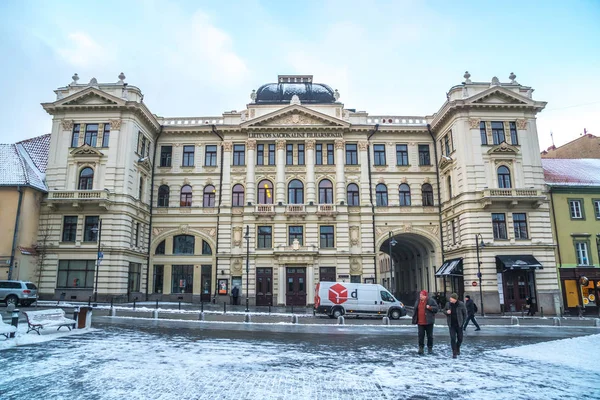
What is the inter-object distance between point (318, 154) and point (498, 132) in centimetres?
1612

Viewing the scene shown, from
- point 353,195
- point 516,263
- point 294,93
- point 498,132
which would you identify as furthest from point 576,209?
point 294,93

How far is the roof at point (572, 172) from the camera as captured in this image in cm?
3775

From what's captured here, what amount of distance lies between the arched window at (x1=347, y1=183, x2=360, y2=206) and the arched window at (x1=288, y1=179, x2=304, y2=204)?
450cm

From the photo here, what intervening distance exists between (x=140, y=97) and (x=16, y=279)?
17860mm

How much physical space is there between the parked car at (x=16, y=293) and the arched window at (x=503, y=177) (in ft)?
122

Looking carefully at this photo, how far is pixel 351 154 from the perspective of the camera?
138ft

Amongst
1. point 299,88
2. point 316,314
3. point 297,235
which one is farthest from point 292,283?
point 299,88

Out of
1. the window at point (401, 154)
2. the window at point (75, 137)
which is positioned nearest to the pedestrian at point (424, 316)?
the window at point (401, 154)

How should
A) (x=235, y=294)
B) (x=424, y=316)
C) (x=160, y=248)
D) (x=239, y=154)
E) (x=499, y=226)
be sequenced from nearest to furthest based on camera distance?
1. (x=424, y=316)
2. (x=499, y=226)
3. (x=235, y=294)
4. (x=160, y=248)
5. (x=239, y=154)

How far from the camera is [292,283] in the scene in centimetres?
3878

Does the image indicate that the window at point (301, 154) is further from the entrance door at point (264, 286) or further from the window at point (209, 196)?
the entrance door at point (264, 286)

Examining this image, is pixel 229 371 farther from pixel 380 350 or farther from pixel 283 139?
pixel 283 139

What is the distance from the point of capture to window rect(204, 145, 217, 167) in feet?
138

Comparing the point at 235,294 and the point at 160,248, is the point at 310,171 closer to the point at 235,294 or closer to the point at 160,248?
the point at 235,294
